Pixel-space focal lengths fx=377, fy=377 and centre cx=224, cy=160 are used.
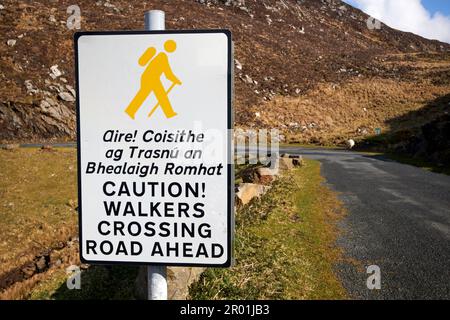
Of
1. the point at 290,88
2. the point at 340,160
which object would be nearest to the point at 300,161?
the point at 340,160

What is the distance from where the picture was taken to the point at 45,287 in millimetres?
6211

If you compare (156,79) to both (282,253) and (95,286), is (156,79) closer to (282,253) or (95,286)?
(95,286)

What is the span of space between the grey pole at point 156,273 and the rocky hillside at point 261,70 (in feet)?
108

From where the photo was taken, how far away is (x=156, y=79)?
7.43 ft

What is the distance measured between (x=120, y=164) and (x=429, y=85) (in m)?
58.8

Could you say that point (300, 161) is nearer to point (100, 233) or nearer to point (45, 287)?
point (45, 287)

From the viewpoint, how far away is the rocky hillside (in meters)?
35.8

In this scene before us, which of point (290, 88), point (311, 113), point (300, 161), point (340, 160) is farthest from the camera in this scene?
point (290, 88)

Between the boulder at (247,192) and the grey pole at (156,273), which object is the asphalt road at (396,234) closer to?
the boulder at (247,192)

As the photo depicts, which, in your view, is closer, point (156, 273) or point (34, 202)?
point (156, 273)

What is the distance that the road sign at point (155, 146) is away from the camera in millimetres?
2246

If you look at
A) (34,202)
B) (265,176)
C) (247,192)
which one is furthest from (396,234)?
(34,202)

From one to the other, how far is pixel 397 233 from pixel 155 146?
8.00 metres

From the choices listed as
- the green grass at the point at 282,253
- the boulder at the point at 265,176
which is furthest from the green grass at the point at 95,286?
the boulder at the point at 265,176
